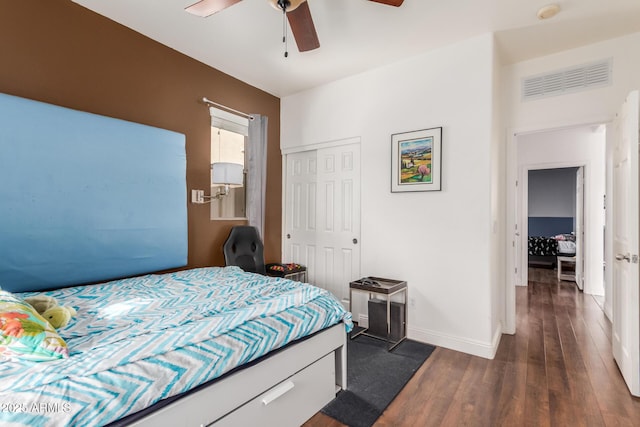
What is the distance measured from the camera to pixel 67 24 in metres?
2.39

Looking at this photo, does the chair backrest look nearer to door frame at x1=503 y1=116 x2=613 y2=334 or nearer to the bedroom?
the bedroom

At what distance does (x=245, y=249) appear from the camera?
3506 millimetres

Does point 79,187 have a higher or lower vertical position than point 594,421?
higher

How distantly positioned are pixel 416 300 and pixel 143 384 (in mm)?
2629

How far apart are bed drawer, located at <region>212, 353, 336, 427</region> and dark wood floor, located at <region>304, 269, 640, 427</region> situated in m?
0.14

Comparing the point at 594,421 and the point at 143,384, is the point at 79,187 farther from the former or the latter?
the point at 594,421

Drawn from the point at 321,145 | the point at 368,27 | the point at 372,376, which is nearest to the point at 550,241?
the point at 321,145

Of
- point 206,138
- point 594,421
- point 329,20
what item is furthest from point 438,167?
point 206,138

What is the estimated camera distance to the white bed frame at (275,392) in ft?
4.18

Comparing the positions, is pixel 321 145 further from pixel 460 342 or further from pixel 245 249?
pixel 460 342

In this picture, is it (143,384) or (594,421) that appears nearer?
(143,384)

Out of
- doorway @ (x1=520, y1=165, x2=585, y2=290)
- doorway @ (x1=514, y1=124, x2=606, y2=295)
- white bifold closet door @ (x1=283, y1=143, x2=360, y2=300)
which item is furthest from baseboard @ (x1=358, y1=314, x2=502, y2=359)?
doorway @ (x1=520, y1=165, x2=585, y2=290)

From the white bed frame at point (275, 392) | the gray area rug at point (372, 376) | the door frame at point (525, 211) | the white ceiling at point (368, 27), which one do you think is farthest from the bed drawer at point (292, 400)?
the door frame at point (525, 211)

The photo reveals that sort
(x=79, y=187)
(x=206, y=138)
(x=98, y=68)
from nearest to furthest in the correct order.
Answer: (x=79, y=187) → (x=98, y=68) → (x=206, y=138)
